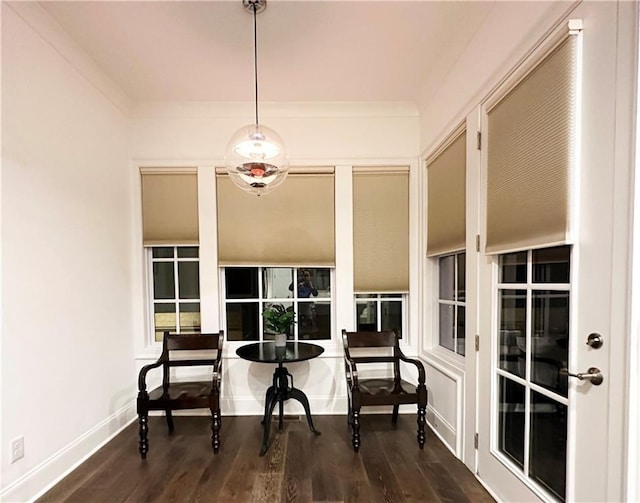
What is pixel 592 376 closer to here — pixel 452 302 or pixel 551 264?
pixel 551 264

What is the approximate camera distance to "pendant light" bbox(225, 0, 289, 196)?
200cm

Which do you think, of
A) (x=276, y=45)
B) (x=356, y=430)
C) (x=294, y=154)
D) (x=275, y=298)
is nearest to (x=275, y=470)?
(x=356, y=430)

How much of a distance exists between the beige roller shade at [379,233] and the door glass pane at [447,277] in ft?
1.08

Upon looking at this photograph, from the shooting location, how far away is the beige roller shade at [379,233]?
10.7 ft

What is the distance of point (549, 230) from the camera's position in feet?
4.94

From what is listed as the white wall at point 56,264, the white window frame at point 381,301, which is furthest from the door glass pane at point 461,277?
the white wall at point 56,264

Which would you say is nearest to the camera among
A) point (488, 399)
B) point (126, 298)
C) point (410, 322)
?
point (488, 399)

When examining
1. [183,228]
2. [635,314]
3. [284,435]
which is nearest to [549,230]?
[635,314]

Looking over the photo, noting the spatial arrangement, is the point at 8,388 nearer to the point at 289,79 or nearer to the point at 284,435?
the point at 284,435

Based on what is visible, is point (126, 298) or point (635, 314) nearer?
point (635, 314)

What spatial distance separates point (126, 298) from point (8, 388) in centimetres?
129

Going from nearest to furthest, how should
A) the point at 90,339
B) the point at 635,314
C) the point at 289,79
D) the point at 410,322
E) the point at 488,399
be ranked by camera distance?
1. the point at 635,314
2. the point at 488,399
3. the point at 90,339
4. the point at 289,79
5. the point at 410,322

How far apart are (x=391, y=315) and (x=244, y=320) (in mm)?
1482

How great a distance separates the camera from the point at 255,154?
203 centimetres
